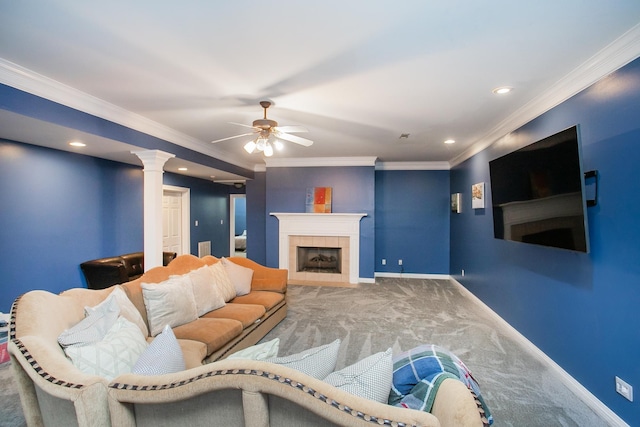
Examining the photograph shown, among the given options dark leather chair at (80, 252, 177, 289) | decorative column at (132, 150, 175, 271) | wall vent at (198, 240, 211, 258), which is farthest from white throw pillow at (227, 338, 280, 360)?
wall vent at (198, 240, 211, 258)

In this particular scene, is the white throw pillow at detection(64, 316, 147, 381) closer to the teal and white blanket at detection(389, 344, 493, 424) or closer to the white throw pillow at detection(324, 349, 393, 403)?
the white throw pillow at detection(324, 349, 393, 403)

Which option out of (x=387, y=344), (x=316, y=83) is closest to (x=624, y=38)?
(x=316, y=83)

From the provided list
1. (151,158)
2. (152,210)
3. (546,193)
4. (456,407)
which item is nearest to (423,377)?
(456,407)

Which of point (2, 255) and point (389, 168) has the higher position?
point (389, 168)

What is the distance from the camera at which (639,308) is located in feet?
6.17

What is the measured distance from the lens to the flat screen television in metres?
2.14

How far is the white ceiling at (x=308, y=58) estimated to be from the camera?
1.71 m

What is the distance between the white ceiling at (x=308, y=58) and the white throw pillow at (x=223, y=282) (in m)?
1.71

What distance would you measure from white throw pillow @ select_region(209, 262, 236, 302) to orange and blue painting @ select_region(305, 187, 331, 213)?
→ 2929 mm

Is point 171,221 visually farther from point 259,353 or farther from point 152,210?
point 259,353

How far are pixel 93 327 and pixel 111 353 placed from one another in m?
0.23

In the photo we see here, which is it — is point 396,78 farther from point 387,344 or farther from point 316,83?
point 387,344

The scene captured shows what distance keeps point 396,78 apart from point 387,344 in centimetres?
259

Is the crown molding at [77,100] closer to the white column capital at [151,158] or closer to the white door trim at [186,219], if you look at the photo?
the white column capital at [151,158]
